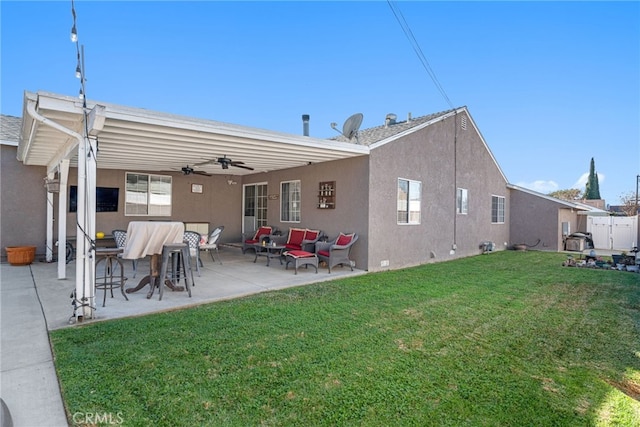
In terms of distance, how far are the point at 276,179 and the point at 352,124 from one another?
326 centimetres

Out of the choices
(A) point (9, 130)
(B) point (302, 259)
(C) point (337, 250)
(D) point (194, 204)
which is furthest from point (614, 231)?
(A) point (9, 130)

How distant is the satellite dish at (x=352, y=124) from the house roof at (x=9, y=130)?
8340mm

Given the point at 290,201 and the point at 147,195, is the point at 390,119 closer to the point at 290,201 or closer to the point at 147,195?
the point at 290,201

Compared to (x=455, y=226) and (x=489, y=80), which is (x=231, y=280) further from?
(x=489, y=80)

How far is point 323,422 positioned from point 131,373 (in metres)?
1.74

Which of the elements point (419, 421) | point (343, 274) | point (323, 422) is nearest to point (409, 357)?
point (419, 421)

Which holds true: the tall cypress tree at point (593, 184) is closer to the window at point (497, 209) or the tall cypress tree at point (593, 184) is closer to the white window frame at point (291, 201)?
the window at point (497, 209)

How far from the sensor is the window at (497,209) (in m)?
13.7

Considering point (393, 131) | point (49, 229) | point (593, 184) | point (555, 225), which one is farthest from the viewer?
point (593, 184)

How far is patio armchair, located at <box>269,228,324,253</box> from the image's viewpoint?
8336 mm

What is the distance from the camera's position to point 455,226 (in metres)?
11.0

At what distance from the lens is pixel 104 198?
9.91 metres

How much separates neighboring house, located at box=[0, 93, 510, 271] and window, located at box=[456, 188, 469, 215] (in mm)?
71

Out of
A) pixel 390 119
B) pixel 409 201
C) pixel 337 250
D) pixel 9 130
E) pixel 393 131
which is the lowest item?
pixel 337 250
